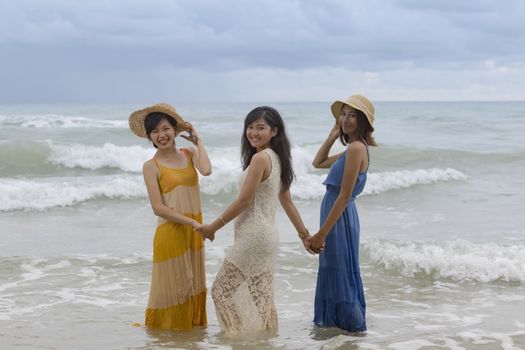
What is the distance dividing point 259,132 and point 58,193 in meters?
9.99

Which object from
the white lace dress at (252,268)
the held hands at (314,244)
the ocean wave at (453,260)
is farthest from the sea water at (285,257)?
the held hands at (314,244)

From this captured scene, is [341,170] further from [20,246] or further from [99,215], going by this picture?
[99,215]

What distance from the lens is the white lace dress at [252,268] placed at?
4973 millimetres

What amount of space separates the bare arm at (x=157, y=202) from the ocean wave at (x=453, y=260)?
3999 millimetres

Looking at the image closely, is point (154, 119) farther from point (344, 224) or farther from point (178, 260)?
point (344, 224)

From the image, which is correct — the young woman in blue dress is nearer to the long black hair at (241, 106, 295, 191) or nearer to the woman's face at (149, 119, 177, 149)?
the long black hair at (241, 106, 295, 191)

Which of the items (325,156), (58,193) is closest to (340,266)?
(325,156)

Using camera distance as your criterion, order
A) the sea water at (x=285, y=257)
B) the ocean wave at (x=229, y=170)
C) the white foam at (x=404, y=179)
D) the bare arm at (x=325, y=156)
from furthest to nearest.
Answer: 1. the white foam at (x=404, y=179)
2. the ocean wave at (x=229, y=170)
3. the sea water at (x=285, y=257)
4. the bare arm at (x=325, y=156)

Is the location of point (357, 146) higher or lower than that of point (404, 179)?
higher

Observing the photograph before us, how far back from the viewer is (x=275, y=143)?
499cm

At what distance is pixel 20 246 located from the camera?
32.0 ft

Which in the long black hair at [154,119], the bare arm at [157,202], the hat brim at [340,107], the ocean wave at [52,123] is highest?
the ocean wave at [52,123]

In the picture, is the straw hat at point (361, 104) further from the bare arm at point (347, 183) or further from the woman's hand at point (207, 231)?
the woman's hand at point (207, 231)

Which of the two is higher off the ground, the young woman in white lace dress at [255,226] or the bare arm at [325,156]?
the bare arm at [325,156]
